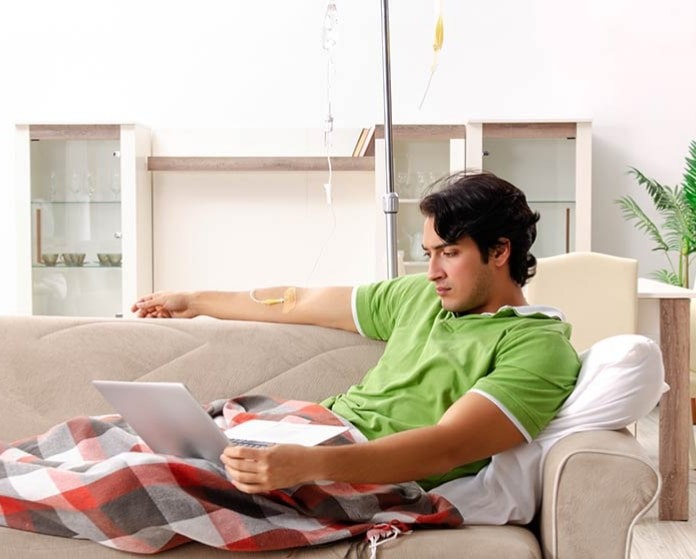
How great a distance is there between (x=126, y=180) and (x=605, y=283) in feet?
8.16

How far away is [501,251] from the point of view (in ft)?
6.19

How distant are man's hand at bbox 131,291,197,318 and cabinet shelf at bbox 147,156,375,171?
2.72 m

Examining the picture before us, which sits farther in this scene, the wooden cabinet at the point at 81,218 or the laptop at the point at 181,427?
the wooden cabinet at the point at 81,218

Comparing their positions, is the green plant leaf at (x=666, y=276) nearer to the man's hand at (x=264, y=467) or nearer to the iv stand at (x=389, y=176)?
the iv stand at (x=389, y=176)

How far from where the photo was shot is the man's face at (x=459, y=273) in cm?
187

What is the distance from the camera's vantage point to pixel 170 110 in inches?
207

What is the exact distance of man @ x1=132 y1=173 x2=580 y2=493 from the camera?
155 cm

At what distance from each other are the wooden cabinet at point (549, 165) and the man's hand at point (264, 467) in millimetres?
3426

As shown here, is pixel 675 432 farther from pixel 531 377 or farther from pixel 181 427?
pixel 181 427

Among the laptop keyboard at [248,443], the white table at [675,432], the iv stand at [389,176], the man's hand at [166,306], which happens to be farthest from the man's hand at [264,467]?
the white table at [675,432]

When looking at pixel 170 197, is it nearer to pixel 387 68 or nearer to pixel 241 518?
pixel 387 68

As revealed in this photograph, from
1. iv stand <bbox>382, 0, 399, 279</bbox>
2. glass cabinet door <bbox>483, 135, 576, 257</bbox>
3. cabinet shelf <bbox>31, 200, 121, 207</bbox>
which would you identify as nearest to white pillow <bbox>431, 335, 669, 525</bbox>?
iv stand <bbox>382, 0, 399, 279</bbox>

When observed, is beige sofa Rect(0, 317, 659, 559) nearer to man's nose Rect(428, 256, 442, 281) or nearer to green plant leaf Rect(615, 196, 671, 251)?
man's nose Rect(428, 256, 442, 281)

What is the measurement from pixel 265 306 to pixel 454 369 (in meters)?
0.59
